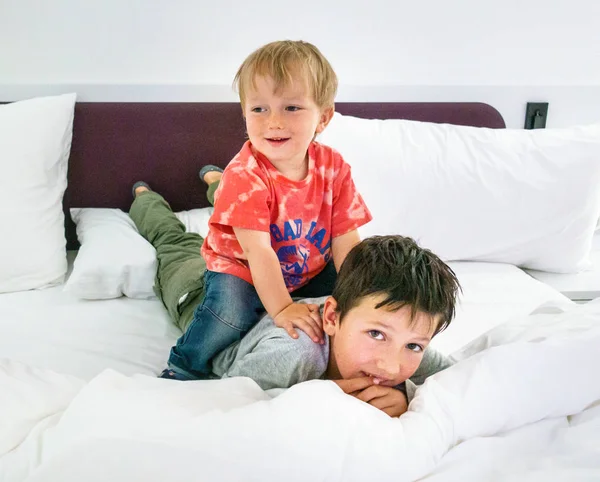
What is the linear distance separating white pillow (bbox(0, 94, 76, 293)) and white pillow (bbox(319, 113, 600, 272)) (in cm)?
74

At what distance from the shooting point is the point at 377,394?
0.92m

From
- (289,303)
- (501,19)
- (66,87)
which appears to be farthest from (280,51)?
(501,19)

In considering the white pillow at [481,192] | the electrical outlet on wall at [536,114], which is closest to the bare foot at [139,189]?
the white pillow at [481,192]

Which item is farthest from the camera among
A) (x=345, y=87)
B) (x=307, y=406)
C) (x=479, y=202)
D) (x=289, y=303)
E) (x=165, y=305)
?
(x=345, y=87)

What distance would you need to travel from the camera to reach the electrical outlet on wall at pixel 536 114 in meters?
2.30

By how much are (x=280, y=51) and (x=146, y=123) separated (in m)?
0.88

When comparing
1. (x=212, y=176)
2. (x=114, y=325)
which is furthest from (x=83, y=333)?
(x=212, y=176)

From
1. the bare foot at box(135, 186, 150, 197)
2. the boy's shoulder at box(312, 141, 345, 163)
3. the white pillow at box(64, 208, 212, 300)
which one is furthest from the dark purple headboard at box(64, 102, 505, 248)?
the boy's shoulder at box(312, 141, 345, 163)

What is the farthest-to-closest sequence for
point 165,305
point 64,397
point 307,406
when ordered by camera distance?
1. point 165,305
2. point 64,397
3. point 307,406

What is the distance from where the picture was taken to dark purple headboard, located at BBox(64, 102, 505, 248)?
186cm

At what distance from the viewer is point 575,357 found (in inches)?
35.7

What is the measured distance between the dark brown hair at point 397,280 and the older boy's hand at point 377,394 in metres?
0.10

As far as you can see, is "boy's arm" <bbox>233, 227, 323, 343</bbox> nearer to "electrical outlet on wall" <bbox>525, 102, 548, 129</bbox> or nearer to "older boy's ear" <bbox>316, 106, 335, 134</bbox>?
"older boy's ear" <bbox>316, 106, 335, 134</bbox>

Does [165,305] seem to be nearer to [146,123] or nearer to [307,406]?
[146,123]
